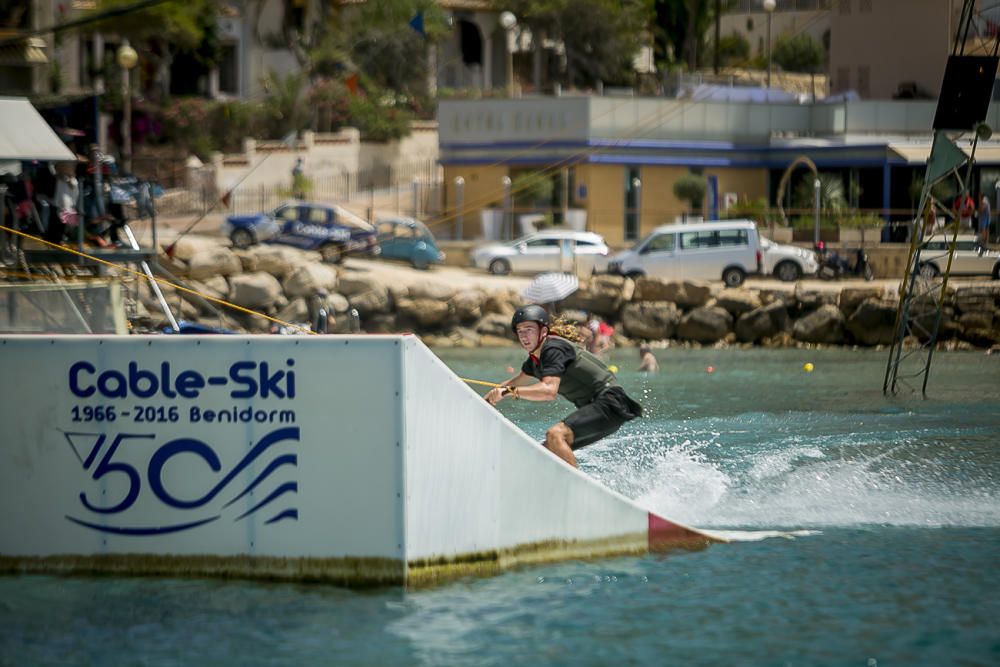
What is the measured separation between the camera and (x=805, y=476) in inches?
560

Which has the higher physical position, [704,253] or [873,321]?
[704,253]

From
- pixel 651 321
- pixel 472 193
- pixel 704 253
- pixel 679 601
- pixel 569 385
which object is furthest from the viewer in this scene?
pixel 472 193

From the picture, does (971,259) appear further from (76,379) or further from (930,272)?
(76,379)

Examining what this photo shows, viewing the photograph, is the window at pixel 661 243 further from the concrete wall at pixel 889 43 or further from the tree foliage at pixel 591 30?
the tree foliage at pixel 591 30

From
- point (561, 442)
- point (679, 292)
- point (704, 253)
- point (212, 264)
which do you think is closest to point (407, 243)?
point (212, 264)

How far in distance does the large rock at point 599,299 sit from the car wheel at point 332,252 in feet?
22.9

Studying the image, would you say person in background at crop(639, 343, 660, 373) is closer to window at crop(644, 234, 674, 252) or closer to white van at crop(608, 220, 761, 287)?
Answer: white van at crop(608, 220, 761, 287)

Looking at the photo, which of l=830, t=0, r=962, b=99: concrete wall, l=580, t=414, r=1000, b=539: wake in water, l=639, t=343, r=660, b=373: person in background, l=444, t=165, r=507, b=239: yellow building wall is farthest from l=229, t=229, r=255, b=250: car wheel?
l=580, t=414, r=1000, b=539: wake in water

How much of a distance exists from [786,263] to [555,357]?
2731 centimetres

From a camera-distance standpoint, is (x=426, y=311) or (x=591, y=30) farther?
(x=591, y=30)

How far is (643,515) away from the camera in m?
11.0

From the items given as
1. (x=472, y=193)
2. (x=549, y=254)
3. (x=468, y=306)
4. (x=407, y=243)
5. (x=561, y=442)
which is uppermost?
(x=472, y=193)

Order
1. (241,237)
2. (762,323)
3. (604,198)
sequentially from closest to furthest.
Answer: (762,323) < (241,237) < (604,198)

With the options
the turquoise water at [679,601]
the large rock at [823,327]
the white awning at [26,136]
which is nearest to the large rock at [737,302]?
the large rock at [823,327]
